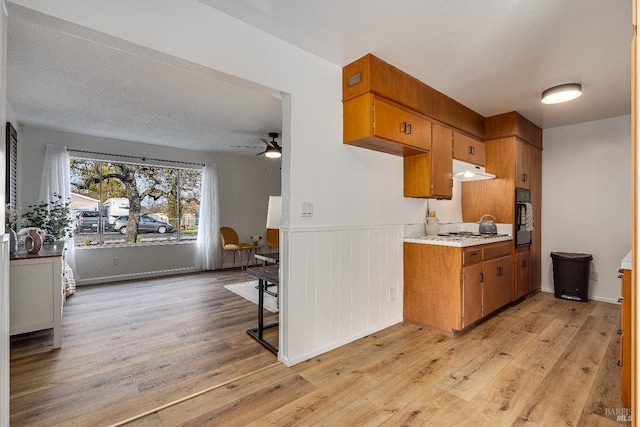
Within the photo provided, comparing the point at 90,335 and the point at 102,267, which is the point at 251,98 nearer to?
the point at 90,335

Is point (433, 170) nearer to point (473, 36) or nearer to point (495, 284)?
point (473, 36)

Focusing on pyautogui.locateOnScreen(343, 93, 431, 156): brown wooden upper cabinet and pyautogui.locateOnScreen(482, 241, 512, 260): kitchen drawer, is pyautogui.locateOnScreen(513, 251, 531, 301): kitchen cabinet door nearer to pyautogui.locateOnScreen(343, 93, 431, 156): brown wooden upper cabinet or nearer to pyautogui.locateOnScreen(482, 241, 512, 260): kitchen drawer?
pyautogui.locateOnScreen(482, 241, 512, 260): kitchen drawer

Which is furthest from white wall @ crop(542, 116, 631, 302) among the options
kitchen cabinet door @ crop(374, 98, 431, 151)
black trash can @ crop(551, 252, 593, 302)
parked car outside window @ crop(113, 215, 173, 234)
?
parked car outside window @ crop(113, 215, 173, 234)

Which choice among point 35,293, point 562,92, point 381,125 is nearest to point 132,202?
point 35,293

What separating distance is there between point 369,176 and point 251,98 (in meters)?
1.59

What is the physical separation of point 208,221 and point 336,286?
13.8 feet

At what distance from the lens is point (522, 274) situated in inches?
151

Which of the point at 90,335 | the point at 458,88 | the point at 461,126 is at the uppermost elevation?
the point at 458,88

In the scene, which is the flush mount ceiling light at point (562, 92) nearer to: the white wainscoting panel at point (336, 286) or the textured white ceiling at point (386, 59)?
the textured white ceiling at point (386, 59)

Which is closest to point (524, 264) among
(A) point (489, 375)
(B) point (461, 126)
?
(B) point (461, 126)

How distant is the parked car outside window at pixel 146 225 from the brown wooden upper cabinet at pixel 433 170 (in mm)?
4709

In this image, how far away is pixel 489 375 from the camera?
2135 mm

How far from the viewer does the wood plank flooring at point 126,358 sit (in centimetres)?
182

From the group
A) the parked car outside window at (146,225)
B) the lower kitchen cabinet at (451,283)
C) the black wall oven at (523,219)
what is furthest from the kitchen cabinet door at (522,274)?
the parked car outside window at (146,225)
